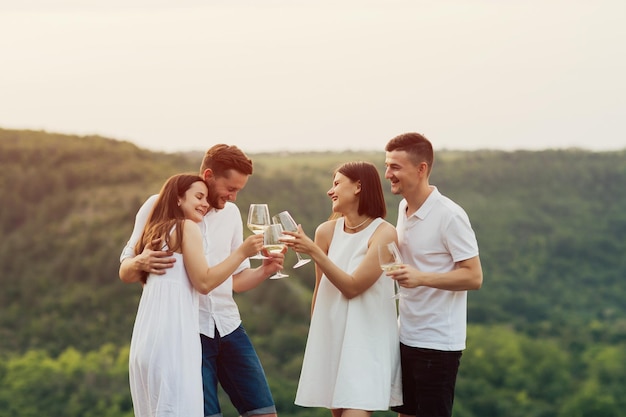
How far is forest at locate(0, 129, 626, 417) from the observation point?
80.7ft

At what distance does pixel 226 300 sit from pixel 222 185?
487mm

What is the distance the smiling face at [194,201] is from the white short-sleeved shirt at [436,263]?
0.84 meters

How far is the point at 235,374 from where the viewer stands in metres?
4.09

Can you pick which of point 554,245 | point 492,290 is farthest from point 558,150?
point 492,290

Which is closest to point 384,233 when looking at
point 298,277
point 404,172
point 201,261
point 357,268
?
point 357,268

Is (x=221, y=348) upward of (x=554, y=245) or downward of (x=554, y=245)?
upward

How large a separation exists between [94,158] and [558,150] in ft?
47.3

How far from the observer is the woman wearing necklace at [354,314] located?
12.4 ft

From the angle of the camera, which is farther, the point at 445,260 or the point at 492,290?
the point at 492,290

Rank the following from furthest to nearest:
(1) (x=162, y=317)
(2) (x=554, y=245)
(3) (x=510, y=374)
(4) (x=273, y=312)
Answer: (2) (x=554, y=245) < (3) (x=510, y=374) < (4) (x=273, y=312) < (1) (x=162, y=317)

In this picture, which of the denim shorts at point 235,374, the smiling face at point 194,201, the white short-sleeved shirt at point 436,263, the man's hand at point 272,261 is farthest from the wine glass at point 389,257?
the denim shorts at point 235,374

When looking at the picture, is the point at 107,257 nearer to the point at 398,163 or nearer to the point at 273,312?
the point at 273,312

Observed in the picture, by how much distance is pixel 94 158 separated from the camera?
2616 cm

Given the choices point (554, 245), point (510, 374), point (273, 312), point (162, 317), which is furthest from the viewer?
point (554, 245)
